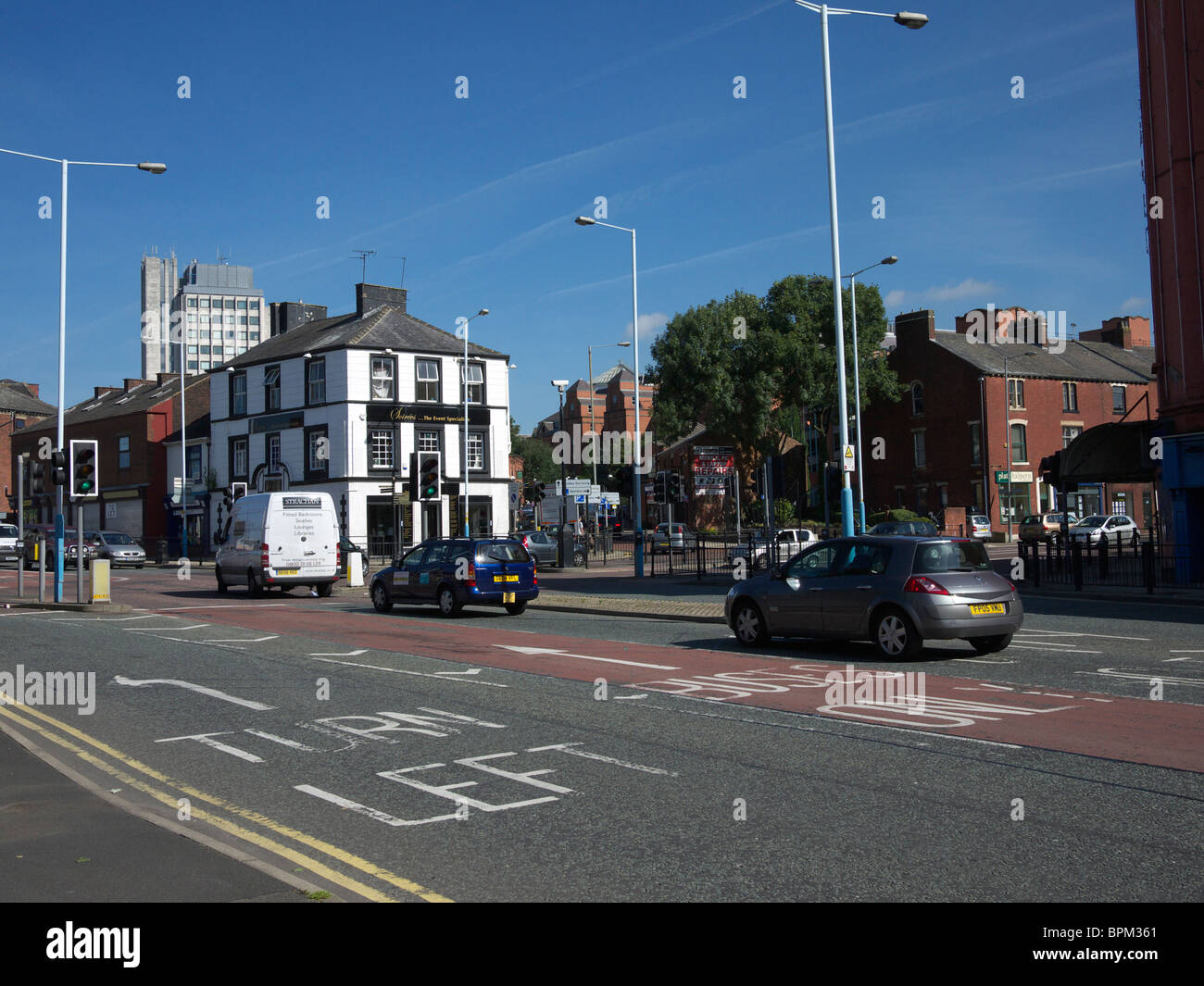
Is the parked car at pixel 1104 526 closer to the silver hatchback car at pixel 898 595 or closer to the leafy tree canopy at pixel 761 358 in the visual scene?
the leafy tree canopy at pixel 761 358

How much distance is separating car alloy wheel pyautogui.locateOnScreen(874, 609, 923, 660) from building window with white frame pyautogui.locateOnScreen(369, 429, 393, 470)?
42717 mm

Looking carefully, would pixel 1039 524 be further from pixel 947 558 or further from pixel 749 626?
pixel 947 558

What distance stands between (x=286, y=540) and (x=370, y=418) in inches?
1047

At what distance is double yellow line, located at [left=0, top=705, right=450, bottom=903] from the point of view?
5195 mm

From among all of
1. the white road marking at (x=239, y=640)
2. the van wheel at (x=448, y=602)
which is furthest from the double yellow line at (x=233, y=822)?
the van wheel at (x=448, y=602)

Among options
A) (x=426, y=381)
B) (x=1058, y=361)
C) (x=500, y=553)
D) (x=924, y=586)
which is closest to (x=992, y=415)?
(x=1058, y=361)

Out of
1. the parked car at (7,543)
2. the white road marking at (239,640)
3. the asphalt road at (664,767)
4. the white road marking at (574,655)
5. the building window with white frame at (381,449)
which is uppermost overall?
the building window with white frame at (381,449)

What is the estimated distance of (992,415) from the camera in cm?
5912

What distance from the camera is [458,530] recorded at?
55656mm

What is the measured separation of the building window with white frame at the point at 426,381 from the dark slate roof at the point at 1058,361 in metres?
29.3

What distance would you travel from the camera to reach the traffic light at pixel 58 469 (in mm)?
24391

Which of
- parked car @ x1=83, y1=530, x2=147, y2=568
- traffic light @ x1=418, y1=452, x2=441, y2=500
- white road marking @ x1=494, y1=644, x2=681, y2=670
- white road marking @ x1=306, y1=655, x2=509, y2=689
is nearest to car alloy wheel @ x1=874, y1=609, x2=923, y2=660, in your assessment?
white road marking @ x1=494, y1=644, x2=681, y2=670

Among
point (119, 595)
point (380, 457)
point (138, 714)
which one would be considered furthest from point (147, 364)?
point (138, 714)
